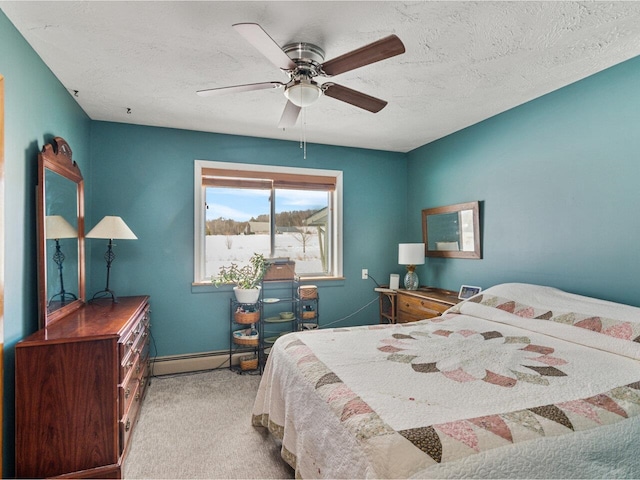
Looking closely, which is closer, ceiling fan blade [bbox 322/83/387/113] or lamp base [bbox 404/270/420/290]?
ceiling fan blade [bbox 322/83/387/113]

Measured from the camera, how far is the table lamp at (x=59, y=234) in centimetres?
221

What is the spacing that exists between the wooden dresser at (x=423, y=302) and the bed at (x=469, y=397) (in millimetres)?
793


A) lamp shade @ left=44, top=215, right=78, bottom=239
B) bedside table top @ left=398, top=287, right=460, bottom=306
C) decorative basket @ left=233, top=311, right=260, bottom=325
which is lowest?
decorative basket @ left=233, top=311, right=260, bottom=325

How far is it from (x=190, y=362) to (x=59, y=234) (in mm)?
1778

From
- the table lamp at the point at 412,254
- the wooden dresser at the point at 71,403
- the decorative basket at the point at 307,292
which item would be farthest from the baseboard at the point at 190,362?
the table lamp at the point at 412,254

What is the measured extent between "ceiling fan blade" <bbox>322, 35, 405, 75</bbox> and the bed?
149 cm

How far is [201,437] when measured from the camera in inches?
93.0

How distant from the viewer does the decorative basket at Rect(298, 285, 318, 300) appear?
3843 mm

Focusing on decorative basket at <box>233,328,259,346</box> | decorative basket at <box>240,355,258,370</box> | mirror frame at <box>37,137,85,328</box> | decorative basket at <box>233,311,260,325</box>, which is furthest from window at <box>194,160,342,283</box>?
mirror frame at <box>37,137,85,328</box>

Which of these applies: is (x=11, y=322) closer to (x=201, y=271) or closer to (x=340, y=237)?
(x=201, y=271)

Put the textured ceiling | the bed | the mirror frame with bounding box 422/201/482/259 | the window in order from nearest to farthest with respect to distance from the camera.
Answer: the bed, the textured ceiling, the mirror frame with bounding box 422/201/482/259, the window

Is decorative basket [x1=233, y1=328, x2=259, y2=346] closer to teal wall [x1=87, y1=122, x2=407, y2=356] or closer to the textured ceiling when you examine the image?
teal wall [x1=87, y1=122, x2=407, y2=356]

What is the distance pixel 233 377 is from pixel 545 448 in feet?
9.35

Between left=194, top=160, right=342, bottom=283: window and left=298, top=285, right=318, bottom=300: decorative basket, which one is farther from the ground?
left=194, top=160, right=342, bottom=283: window
